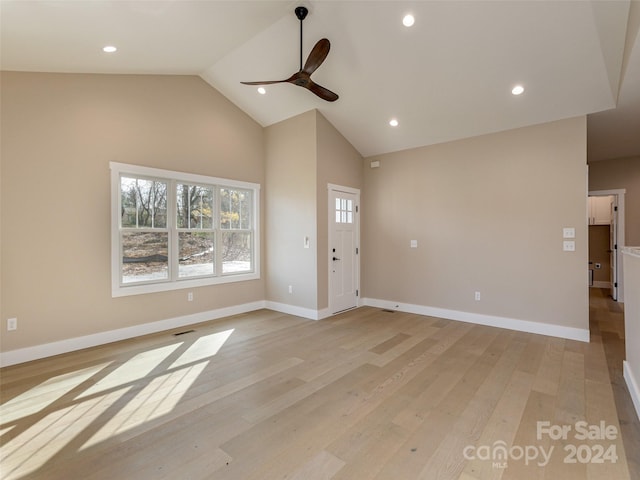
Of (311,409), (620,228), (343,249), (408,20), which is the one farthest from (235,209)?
(620,228)

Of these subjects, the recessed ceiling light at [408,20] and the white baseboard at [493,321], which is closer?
the recessed ceiling light at [408,20]

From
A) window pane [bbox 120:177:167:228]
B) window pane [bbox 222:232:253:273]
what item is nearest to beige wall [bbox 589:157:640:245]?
window pane [bbox 222:232:253:273]

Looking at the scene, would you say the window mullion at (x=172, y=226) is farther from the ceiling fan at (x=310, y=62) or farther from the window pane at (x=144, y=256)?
the ceiling fan at (x=310, y=62)

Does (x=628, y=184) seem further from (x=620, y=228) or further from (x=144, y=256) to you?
(x=144, y=256)

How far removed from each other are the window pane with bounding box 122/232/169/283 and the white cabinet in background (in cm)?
930

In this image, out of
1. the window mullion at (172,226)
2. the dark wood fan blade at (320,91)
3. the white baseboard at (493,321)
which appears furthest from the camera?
the window mullion at (172,226)

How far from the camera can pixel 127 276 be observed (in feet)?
13.3

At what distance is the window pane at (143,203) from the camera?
403 centimetres

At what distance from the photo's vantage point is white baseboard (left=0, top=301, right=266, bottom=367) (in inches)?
127

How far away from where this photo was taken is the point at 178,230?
452cm

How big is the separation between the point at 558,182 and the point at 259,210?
4.46 metres

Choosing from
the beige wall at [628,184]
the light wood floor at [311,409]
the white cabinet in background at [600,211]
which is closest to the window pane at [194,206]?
the light wood floor at [311,409]

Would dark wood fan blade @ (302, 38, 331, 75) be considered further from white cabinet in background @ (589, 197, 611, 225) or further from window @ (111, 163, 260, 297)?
white cabinet in background @ (589, 197, 611, 225)

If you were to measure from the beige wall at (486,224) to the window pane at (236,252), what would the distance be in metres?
2.18
